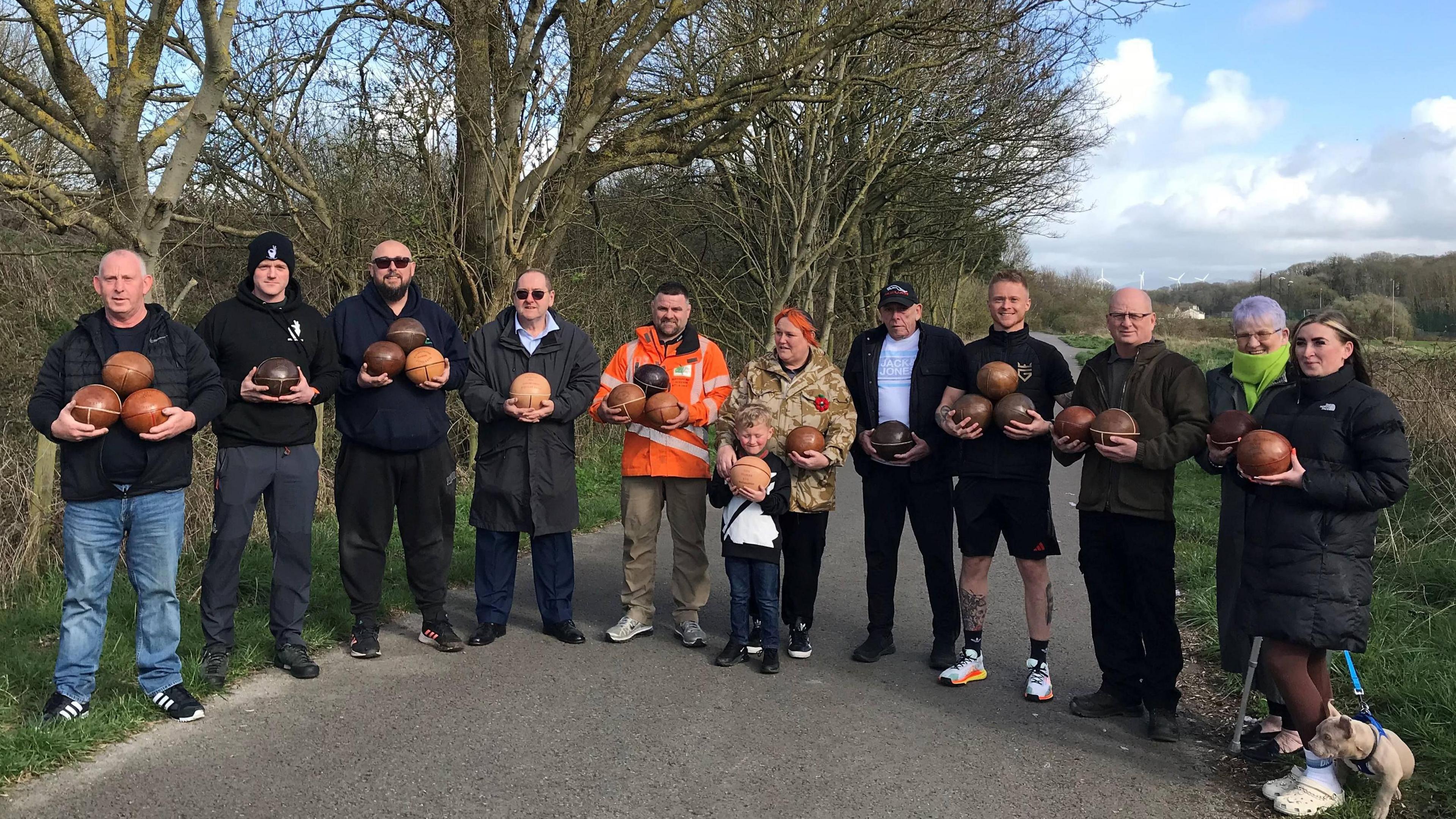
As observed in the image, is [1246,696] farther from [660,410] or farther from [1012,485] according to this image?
[660,410]

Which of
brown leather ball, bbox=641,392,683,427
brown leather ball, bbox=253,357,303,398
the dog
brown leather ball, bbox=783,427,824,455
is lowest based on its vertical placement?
the dog

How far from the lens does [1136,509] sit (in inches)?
195

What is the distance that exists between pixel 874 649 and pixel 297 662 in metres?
3.22

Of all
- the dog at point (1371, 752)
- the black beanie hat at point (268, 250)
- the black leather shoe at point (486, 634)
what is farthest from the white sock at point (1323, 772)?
the black beanie hat at point (268, 250)

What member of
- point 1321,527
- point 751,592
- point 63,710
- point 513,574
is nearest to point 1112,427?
point 1321,527

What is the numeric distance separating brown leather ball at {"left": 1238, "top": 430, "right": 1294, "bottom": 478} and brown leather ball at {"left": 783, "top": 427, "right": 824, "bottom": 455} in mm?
2262

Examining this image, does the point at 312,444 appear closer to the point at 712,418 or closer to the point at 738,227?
the point at 712,418

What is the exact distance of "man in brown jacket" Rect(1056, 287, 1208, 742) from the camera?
491 cm

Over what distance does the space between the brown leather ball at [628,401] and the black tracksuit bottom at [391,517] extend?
1056 millimetres

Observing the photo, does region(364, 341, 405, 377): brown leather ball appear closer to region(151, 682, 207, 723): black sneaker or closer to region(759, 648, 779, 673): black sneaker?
region(151, 682, 207, 723): black sneaker

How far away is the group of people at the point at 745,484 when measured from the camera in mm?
4195

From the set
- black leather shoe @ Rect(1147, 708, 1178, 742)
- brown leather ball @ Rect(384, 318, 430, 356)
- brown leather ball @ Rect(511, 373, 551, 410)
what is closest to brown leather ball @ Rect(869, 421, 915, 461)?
black leather shoe @ Rect(1147, 708, 1178, 742)

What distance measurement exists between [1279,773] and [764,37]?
10.5 m

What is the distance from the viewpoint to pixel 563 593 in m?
6.30
